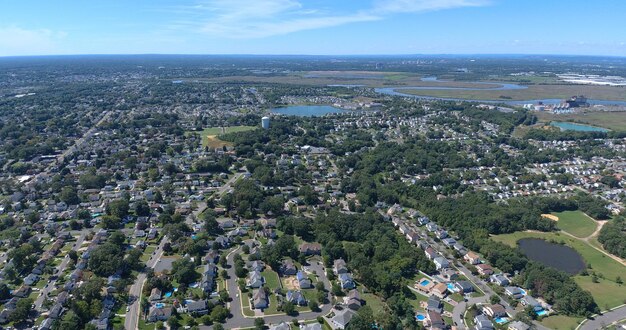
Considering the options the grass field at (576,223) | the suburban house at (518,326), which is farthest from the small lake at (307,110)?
the suburban house at (518,326)

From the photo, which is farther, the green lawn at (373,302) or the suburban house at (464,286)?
the suburban house at (464,286)

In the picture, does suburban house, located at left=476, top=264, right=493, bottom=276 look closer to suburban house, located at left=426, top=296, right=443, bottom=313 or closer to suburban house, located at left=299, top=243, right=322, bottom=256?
suburban house, located at left=426, top=296, right=443, bottom=313

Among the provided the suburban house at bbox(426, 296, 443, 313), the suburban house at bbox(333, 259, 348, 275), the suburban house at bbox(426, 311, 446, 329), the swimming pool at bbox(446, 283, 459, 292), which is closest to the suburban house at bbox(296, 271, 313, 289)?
the suburban house at bbox(333, 259, 348, 275)

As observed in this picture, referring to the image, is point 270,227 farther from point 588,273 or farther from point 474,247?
point 588,273

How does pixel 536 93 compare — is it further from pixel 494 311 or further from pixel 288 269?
pixel 288 269

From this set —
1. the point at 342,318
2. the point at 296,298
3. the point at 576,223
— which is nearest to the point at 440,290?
the point at 342,318

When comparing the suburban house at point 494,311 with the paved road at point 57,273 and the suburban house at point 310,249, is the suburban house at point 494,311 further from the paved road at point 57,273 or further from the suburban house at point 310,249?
the paved road at point 57,273
